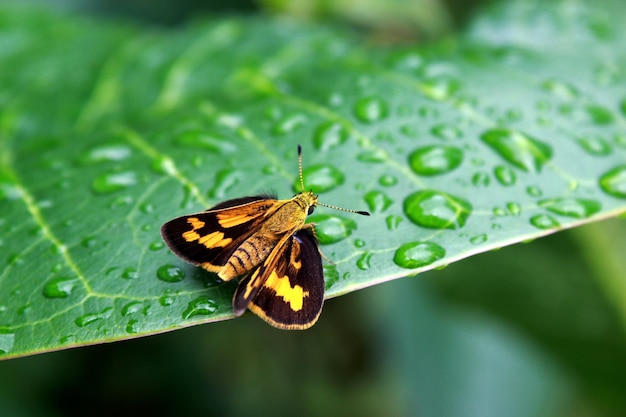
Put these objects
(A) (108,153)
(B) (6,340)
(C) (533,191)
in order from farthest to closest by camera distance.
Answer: (A) (108,153), (C) (533,191), (B) (6,340)

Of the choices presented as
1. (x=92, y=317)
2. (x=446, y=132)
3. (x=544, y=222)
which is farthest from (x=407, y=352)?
(x=92, y=317)

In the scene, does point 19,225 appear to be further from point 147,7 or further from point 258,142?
point 147,7

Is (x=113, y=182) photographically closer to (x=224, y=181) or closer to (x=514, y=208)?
(x=224, y=181)

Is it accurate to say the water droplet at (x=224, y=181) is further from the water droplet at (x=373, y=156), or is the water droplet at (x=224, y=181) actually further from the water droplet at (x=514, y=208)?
the water droplet at (x=514, y=208)

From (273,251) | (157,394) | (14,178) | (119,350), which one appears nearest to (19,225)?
(14,178)

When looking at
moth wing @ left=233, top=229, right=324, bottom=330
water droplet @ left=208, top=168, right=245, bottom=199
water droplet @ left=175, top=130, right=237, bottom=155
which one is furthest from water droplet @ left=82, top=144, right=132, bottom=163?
moth wing @ left=233, top=229, right=324, bottom=330

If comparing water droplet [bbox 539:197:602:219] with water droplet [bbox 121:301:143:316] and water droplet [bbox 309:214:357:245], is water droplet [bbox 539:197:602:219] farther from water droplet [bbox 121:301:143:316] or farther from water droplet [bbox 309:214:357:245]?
water droplet [bbox 121:301:143:316]

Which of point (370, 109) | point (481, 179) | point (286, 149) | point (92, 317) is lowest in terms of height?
point (92, 317)
